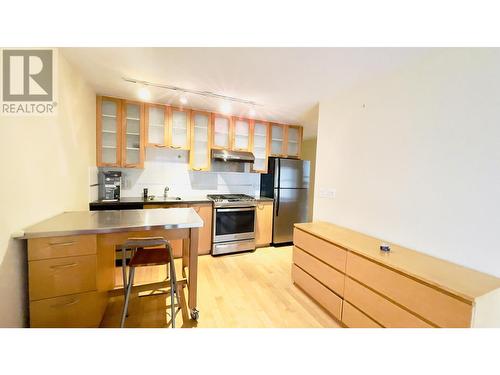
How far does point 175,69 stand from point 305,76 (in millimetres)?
1315

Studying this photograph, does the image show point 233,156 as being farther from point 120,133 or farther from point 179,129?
point 120,133

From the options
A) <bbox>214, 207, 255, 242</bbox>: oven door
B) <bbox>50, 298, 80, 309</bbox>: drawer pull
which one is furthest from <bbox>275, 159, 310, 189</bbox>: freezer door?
<bbox>50, 298, 80, 309</bbox>: drawer pull

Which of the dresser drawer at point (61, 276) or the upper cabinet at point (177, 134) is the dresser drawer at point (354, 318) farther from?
the upper cabinet at point (177, 134)

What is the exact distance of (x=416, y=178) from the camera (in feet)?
5.43

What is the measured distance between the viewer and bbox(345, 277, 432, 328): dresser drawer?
1.27 meters

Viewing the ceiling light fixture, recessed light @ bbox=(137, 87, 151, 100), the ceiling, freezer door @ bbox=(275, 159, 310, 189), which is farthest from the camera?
freezer door @ bbox=(275, 159, 310, 189)

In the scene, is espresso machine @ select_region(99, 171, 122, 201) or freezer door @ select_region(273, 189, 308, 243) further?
freezer door @ select_region(273, 189, 308, 243)

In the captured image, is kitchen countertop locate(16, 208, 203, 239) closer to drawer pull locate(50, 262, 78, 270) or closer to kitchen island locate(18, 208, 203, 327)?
kitchen island locate(18, 208, 203, 327)

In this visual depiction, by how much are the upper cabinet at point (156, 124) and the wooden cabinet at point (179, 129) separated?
0.24 ft

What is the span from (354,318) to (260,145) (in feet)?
9.65

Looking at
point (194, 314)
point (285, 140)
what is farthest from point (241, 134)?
point (194, 314)

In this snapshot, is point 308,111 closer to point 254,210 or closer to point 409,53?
point 409,53
